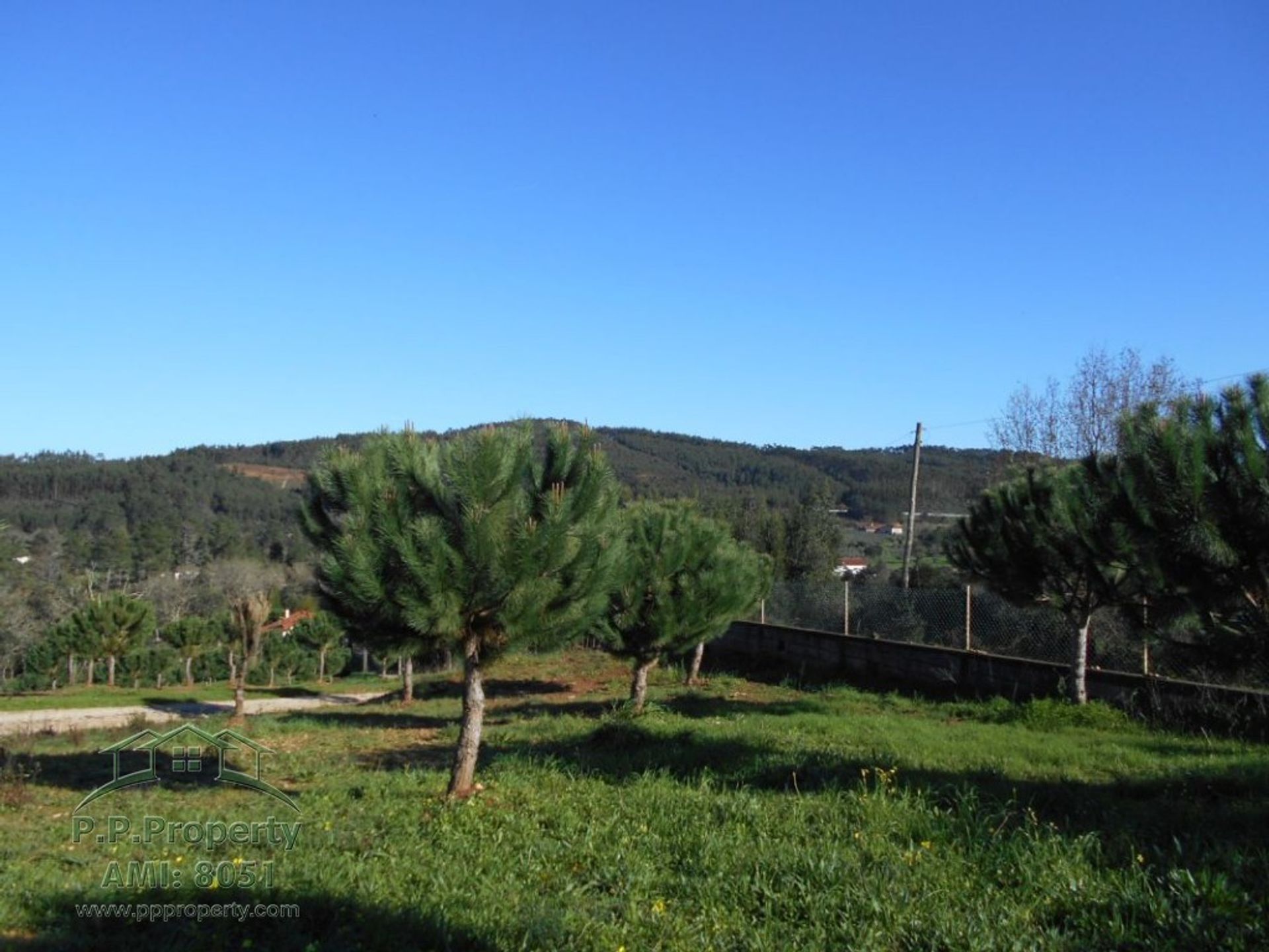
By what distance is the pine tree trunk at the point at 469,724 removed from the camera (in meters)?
7.79

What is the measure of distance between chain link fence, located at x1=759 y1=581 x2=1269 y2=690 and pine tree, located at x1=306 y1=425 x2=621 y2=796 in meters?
5.32

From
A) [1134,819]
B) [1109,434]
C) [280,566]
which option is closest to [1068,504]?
[1134,819]

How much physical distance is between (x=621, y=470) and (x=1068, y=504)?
54.5 meters

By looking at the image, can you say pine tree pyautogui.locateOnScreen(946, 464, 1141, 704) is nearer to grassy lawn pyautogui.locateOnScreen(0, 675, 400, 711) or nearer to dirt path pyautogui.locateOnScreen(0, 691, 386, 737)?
dirt path pyautogui.locateOnScreen(0, 691, 386, 737)

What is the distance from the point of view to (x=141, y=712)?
23.0m

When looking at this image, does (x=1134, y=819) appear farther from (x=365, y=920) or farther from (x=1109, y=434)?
(x=1109, y=434)

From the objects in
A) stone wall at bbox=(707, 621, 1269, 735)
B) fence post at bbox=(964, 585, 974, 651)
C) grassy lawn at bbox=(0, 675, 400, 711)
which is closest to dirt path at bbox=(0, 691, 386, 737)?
grassy lawn at bbox=(0, 675, 400, 711)

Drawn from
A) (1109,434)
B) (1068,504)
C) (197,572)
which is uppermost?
(1109,434)

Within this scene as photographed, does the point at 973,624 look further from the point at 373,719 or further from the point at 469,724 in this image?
the point at 373,719

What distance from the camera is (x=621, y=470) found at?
65625 millimetres

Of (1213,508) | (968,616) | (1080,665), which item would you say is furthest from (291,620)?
(1213,508)

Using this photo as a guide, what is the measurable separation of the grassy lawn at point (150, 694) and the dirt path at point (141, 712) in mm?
1046

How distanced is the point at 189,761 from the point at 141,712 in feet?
45.8

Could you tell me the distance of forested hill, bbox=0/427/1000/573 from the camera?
6119cm
